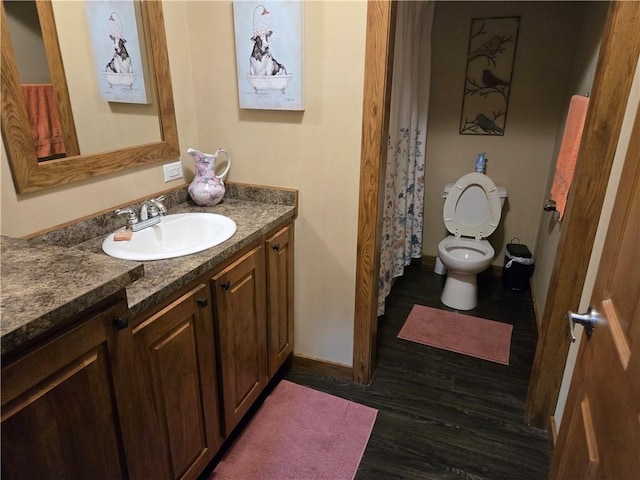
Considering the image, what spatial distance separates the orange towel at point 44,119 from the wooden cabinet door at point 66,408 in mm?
747

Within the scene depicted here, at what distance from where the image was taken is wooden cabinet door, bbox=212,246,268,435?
158cm

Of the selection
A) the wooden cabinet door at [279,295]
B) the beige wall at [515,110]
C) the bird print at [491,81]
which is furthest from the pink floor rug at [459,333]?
the bird print at [491,81]

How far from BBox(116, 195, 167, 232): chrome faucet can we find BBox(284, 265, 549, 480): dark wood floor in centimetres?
114

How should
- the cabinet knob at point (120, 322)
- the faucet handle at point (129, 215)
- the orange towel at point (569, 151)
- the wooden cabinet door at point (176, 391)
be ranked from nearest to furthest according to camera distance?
the cabinet knob at point (120, 322) → the wooden cabinet door at point (176, 391) → the faucet handle at point (129, 215) → the orange towel at point (569, 151)

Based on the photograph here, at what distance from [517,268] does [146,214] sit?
2.69 metres

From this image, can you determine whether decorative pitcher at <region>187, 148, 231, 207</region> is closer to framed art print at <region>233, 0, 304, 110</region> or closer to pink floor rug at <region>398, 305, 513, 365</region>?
framed art print at <region>233, 0, 304, 110</region>

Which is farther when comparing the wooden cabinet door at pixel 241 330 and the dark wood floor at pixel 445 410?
the dark wood floor at pixel 445 410

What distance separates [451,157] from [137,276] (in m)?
2.95

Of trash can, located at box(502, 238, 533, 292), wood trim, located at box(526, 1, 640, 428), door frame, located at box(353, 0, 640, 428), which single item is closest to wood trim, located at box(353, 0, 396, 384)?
door frame, located at box(353, 0, 640, 428)

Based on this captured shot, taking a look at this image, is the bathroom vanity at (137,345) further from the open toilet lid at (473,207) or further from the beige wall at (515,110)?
the beige wall at (515,110)

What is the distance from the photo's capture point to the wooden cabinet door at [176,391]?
1207 millimetres

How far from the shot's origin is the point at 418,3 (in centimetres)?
267

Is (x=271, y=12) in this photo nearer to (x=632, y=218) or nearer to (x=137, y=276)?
(x=137, y=276)

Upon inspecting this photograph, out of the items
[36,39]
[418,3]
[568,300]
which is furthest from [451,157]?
[36,39]
